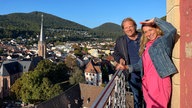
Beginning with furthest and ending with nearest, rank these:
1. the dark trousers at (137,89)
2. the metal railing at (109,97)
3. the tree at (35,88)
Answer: the tree at (35,88), the dark trousers at (137,89), the metal railing at (109,97)

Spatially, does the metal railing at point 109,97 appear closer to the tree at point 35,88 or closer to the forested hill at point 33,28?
the tree at point 35,88

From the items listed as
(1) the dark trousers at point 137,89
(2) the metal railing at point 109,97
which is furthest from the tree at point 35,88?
(2) the metal railing at point 109,97

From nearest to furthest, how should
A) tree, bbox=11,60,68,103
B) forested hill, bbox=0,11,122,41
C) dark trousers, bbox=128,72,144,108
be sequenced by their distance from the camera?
1. dark trousers, bbox=128,72,144,108
2. tree, bbox=11,60,68,103
3. forested hill, bbox=0,11,122,41

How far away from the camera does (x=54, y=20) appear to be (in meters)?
196

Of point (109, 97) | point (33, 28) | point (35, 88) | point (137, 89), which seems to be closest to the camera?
point (109, 97)

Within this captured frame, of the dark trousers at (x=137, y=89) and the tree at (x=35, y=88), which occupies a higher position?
the dark trousers at (x=137, y=89)

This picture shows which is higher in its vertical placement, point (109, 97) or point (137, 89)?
point (109, 97)

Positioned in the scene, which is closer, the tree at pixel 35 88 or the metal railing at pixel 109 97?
the metal railing at pixel 109 97

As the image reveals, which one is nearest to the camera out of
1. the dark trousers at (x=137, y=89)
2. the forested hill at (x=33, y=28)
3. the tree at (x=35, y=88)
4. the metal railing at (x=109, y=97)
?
the metal railing at (x=109, y=97)

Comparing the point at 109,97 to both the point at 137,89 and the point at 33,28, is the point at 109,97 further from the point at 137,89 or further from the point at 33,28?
the point at 33,28

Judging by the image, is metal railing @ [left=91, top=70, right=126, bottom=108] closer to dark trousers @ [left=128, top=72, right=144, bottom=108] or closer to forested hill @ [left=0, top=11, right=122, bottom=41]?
dark trousers @ [left=128, top=72, right=144, bottom=108]

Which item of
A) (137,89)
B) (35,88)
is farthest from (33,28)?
(137,89)

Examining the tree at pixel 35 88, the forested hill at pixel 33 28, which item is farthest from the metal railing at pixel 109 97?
the forested hill at pixel 33 28

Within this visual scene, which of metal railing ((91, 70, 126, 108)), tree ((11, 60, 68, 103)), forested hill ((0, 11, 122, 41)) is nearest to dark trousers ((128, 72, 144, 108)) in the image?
metal railing ((91, 70, 126, 108))
